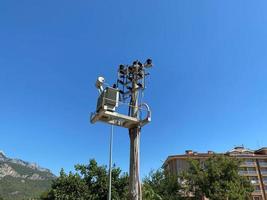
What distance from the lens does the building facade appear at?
232ft

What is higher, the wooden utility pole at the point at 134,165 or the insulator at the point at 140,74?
the insulator at the point at 140,74

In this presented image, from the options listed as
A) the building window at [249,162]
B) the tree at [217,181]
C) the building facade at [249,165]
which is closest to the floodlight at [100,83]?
the tree at [217,181]

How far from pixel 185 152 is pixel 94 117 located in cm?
7379

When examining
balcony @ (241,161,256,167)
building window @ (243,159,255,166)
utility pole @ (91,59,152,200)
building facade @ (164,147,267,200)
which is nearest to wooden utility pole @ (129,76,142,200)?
utility pole @ (91,59,152,200)

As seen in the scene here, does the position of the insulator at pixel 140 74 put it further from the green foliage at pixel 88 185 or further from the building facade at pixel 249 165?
the building facade at pixel 249 165

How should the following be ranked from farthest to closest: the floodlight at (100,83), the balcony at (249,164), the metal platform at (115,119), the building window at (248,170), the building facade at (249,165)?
the balcony at (249,164) < the building window at (248,170) < the building facade at (249,165) < the floodlight at (100,83) < the metal platform at (115,119)

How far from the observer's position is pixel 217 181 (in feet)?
120

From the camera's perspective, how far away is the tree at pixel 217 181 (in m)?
34.3

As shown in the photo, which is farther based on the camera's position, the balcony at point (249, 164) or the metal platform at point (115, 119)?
the balcony at point (249, 164)

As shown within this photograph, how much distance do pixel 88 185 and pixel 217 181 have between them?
17425 millimetres

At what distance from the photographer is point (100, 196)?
27.4 meters

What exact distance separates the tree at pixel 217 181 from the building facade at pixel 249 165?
99.2ft

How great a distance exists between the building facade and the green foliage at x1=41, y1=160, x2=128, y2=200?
4368 centimetres

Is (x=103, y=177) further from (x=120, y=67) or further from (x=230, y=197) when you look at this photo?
(x=120, y=67)
